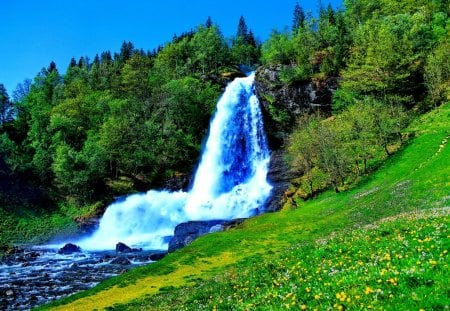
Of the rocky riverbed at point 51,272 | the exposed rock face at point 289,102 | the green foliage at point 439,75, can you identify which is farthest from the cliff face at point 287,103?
the rocky riverbed at point 51,272

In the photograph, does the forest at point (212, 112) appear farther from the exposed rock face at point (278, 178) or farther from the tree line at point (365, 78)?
the exposed rock face at point (278, 178)

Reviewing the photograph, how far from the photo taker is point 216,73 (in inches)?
4749

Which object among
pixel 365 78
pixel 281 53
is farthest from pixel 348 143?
pixel 281 53

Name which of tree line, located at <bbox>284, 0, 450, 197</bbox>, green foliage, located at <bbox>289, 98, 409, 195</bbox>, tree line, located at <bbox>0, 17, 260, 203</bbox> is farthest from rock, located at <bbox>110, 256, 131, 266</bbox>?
tree line, located at <bbox>0, 17, 260, 203</bbox>

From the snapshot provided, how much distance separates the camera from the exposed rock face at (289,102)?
3484 inches

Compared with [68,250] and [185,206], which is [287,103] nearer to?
[185,206]

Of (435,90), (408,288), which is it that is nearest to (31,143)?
(435,90)

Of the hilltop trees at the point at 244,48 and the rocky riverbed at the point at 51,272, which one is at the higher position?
the hilltop trees at the point at 244,48

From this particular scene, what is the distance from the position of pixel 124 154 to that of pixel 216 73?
45058 mm

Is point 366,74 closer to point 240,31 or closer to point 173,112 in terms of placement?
point 173,112

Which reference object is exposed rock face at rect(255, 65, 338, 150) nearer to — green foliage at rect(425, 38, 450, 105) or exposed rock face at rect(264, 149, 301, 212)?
exposed rock face at rect(264, 149, 301, 212)

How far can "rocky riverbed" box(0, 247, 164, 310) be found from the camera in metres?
33.6

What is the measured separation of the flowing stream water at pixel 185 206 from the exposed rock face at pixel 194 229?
5.02 m

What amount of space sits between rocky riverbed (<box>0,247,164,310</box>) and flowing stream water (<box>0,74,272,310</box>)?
11 centimetres
